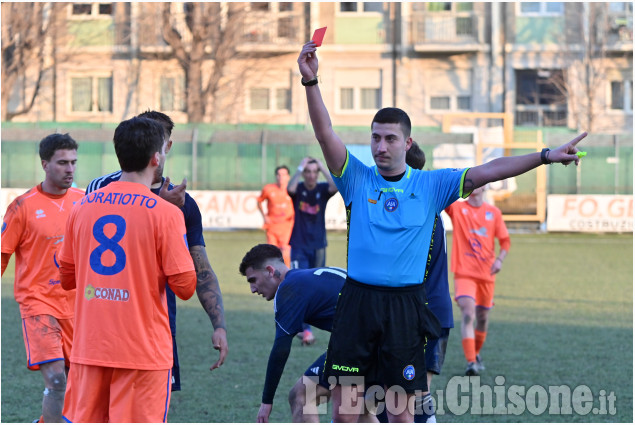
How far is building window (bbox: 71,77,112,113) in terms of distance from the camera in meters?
39.9

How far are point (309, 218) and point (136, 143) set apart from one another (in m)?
7.68

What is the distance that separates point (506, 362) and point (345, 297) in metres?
4.86

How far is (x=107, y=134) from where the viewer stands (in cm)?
2995

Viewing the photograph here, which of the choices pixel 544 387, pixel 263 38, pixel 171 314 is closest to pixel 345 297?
pixel 171 314

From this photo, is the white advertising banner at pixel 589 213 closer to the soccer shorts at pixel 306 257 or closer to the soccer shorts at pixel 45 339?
the soccer shorts at pixel 306 257

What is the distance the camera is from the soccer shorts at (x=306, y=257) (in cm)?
1170

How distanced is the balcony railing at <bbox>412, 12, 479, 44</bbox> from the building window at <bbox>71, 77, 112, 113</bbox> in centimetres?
1357

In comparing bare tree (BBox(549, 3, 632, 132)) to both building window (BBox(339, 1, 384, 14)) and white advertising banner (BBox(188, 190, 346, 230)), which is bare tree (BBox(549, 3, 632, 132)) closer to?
building window (BBox(339, 1, 384, 14))

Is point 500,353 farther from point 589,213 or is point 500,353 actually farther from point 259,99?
point 259,99

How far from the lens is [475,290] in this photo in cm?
916

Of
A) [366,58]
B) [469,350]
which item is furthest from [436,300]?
[366,58]

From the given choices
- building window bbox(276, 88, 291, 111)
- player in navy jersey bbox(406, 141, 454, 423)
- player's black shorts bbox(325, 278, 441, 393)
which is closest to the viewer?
player's black shorts bbox(325, 278, 441, 393)

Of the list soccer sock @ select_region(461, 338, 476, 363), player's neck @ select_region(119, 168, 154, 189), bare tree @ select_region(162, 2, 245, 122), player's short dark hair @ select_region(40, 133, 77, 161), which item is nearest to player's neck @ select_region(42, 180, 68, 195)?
player's short dark hair @ select_region(40, 133, 77, 161)

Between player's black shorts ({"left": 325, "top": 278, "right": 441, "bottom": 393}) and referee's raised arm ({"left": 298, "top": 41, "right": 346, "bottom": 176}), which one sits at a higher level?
referee's raised arm ({"left": 298, "top": 41, "right": 346, "bottom": 176})
